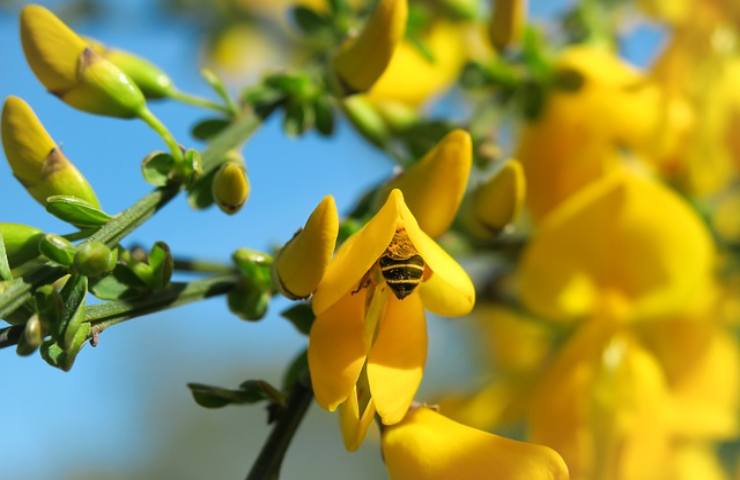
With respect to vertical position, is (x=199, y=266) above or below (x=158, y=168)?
below

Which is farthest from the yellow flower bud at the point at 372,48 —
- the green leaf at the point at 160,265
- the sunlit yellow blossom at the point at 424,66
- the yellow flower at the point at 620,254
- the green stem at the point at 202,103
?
the sunlit yellow blossom at the point at 424,66

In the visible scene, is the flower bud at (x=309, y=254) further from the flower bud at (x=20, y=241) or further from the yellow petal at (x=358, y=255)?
the flower bud at (x=20, y=241)

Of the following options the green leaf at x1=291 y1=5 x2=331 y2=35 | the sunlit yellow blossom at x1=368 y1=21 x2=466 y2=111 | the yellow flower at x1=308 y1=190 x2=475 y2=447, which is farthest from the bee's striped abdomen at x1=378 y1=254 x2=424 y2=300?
the sunlit yellow blossom at x1=368 y1=21 x2=466 y2=111

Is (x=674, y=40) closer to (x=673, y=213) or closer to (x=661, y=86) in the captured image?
(x=661, y=86)

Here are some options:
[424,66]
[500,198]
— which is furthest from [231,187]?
[424,66]

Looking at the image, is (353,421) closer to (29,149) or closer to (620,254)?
(29,149)

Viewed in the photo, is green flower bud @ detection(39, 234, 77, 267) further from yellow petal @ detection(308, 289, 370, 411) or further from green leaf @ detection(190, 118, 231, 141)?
green leaf @ detection(190, 118, 231, 141)

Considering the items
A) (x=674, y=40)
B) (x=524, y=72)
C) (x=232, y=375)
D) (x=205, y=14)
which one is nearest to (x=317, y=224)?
(x=524, y=72)
